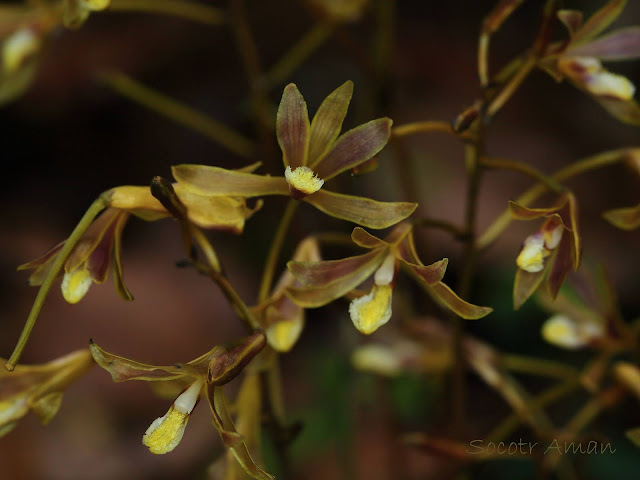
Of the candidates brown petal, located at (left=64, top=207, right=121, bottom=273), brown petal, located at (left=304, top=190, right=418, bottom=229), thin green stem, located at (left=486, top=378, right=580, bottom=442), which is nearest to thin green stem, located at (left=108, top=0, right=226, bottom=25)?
brown petal, located at (left=64, top=207, right=121, bottom=273)

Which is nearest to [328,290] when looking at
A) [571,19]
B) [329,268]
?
[329,268]

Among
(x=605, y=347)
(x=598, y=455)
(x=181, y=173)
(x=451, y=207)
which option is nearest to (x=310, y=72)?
(x=451, y=207)

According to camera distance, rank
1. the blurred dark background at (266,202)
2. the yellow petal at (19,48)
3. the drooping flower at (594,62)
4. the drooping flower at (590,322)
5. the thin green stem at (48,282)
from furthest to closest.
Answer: the blurred dark background at (266,202)
the yellow petal at (19,48)
the drooping flower at (590,322)
the drooping flower at (594,62)
the thin green stem at (48,282)

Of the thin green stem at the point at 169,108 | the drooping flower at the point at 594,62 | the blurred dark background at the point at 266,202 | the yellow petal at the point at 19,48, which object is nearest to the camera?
the drooping flower at the point at 594,62

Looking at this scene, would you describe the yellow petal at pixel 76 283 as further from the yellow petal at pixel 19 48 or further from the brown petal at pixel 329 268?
the yellow petal at pixel 19 48

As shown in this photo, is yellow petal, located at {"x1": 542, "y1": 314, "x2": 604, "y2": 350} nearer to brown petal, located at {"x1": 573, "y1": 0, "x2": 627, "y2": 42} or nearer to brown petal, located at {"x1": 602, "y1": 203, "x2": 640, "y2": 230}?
brown petal, located at {"x1": 602, "y1": 203, "x2": 640, "y2": 230}

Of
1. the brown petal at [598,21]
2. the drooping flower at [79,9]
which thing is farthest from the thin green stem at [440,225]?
the drooping flower at [79,9]

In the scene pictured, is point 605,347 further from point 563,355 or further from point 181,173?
point 563,355
